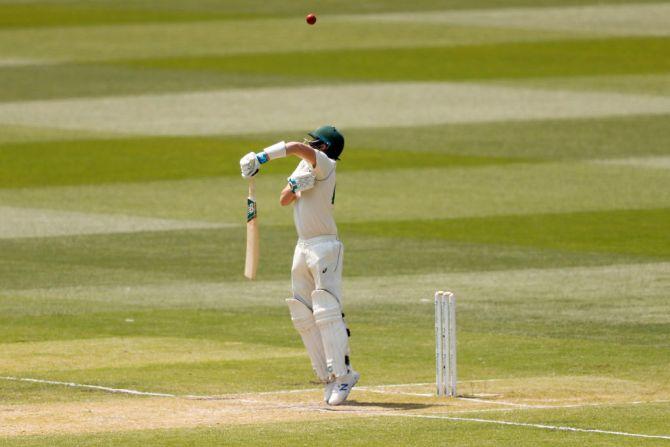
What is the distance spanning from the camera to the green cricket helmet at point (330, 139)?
Result: 13.2m

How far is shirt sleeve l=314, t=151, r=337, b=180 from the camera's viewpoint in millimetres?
12945

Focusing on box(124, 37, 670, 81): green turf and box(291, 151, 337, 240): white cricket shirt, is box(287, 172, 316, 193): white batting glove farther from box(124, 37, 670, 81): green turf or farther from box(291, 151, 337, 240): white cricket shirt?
box(124, 37, 670, 81): green turf

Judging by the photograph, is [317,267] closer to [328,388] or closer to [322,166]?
[322,166]

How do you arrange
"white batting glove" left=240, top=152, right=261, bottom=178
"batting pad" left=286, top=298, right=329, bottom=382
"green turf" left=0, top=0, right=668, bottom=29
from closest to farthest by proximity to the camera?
"white batting glove" left=240, top=152, right=261, bottom=178 < "batting pad" left=286, top=298, right=329, bottom=382 < "green turf" left=0, top=0, right=668, bottom=29

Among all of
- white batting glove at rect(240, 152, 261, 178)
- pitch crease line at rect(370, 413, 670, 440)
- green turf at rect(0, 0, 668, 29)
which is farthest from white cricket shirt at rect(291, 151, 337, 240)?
green turf at rect(0, 0, 668, 29)

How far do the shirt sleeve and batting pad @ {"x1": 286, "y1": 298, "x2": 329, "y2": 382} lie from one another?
981mm

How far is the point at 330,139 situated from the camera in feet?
43.3

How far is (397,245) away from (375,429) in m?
10.1

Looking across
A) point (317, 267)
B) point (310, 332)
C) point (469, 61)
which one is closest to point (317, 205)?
point (317, 267)

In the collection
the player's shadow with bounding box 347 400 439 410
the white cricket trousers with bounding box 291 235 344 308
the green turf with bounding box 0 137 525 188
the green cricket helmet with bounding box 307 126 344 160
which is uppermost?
the green turf with bounding box 0 137 525 188

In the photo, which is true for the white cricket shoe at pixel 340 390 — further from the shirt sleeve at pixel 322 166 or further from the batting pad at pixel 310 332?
the shirt sleeve at pixel 322 166

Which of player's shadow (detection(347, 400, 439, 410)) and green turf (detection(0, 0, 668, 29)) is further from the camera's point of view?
green turf (detection(0, 0, 668, 29))

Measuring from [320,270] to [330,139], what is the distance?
1017 mm

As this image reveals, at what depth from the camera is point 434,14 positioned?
1697 inches
